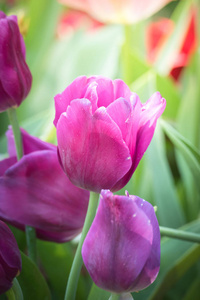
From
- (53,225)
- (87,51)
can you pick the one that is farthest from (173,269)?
(87,51)

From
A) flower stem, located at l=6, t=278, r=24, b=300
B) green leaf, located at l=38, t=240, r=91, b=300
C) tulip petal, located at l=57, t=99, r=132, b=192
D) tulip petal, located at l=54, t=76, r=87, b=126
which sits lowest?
green leaf, located at l=38, t=240, r=91, b=300

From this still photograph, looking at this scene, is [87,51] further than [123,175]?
Yes

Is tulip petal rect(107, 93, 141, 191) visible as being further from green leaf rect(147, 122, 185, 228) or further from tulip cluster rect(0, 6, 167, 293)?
green leaf rect(147, 122, 185, 228)

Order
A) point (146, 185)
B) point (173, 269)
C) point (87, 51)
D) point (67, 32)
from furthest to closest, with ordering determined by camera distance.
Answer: point (67, 32) < point (87, 51) < point (146, 185) < point (173, 269)

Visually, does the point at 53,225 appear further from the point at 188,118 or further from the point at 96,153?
the point at 188,118

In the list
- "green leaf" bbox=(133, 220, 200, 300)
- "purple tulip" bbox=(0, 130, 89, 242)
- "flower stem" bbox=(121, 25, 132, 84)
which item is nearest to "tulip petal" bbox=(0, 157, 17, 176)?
"purple tulip" bbox=(0, 130, 89, 242)

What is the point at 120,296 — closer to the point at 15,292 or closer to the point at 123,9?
the point at 15,292
